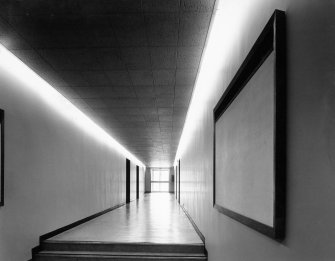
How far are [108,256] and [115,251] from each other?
0.26 m

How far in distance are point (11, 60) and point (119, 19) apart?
2.47 meters

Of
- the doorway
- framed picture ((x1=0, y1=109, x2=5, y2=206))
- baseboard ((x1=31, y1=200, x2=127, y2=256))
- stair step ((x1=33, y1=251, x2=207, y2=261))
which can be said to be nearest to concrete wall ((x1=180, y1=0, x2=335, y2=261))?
stair step ((x1=33, y1=251, x2=207, y2=261))

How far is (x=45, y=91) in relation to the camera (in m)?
6.88

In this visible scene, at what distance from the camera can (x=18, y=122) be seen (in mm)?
5695

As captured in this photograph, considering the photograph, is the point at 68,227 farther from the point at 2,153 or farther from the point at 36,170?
the point at 2,153

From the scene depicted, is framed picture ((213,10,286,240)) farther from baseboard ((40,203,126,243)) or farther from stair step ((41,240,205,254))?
baseboard ((40,203,126,243))

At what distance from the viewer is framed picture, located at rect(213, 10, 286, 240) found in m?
1.81

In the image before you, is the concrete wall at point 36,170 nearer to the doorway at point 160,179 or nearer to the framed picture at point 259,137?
the framed picture at point 259,137

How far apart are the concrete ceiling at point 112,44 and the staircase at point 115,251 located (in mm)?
3047

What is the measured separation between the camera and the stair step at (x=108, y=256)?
5980mm

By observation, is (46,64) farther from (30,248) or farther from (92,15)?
(30,248)

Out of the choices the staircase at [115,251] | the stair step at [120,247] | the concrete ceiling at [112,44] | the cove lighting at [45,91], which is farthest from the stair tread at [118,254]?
the concrete ceiling at [112,44]

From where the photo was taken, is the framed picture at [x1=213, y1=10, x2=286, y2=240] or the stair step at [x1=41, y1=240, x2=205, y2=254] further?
the stair step at [x1=41, y1=240, x2=205, y2=254]

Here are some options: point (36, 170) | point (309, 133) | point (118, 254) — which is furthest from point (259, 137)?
point (36, 170)
